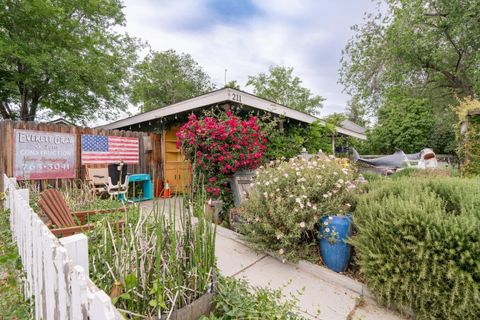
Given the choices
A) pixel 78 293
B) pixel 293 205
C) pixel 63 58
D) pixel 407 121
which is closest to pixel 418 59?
pixel 407 121

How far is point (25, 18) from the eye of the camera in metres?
8.91

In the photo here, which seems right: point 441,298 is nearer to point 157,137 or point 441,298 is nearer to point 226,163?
point 226,163

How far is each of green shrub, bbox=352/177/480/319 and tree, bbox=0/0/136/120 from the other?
Result: 1148 centimetres

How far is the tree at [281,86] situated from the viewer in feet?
76.2

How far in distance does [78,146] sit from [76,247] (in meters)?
5.28

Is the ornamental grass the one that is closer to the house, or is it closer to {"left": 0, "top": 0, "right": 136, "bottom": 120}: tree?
the house

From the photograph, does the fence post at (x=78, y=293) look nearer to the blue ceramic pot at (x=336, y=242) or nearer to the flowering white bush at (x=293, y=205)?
the flowering white bush at (x=293, y=205)

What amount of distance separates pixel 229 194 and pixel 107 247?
2.93 metres

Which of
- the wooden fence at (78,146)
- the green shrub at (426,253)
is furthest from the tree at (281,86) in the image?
the green shrub at (426,253)

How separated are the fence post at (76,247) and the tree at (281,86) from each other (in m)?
23.0

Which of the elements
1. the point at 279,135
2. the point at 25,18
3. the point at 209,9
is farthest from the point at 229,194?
the point at 25,18

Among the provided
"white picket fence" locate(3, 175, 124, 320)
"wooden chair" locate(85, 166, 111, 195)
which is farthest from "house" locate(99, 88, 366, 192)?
"white picket fence" locate(3, 175, 124, 320)

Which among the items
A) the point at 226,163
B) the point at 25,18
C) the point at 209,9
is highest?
the point at 25,18

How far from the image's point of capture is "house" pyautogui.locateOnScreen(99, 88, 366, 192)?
469cm
